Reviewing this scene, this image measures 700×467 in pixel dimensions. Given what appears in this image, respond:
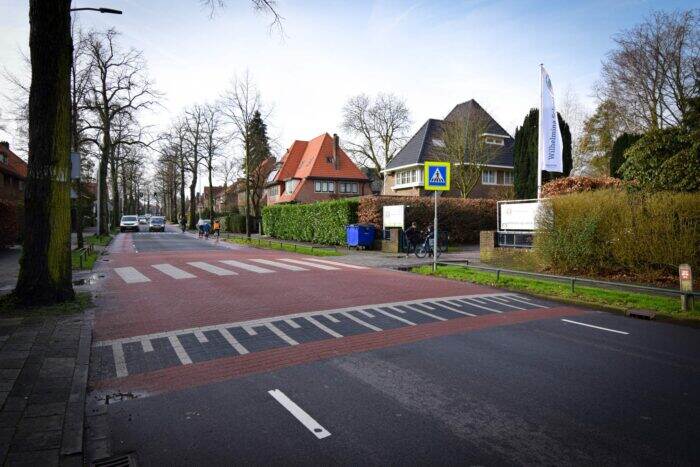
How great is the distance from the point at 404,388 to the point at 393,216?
18.6 metres

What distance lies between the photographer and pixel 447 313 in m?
8.08

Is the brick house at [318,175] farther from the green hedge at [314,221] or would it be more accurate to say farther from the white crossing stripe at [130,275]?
the white crossing stripe at [130,275]

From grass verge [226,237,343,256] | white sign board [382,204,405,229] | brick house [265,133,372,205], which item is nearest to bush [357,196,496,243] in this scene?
white sign board [382,204,405,229]

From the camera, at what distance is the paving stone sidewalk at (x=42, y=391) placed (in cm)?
326

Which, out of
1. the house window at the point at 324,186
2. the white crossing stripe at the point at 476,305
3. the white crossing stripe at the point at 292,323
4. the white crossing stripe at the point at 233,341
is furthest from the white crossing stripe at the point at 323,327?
the house window at the point at 324,186

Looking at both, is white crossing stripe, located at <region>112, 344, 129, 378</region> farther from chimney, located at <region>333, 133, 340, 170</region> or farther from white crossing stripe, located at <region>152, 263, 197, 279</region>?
chimney, located at <region>333, 133, 340, 170</region>

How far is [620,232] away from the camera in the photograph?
11.5 metres

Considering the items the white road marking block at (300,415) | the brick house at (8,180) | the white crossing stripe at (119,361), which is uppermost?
the brick house at (8,180)

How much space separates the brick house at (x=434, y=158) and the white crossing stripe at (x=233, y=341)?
35968 millimetres

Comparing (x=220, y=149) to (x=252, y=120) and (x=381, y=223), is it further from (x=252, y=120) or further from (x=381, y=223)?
(x=381, y=223)

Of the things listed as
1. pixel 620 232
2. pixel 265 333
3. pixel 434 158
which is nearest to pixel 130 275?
pixel 265 333

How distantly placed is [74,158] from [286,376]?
38.5 feet

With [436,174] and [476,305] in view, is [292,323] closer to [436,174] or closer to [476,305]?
[476,305]

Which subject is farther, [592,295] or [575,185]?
[575,185]
